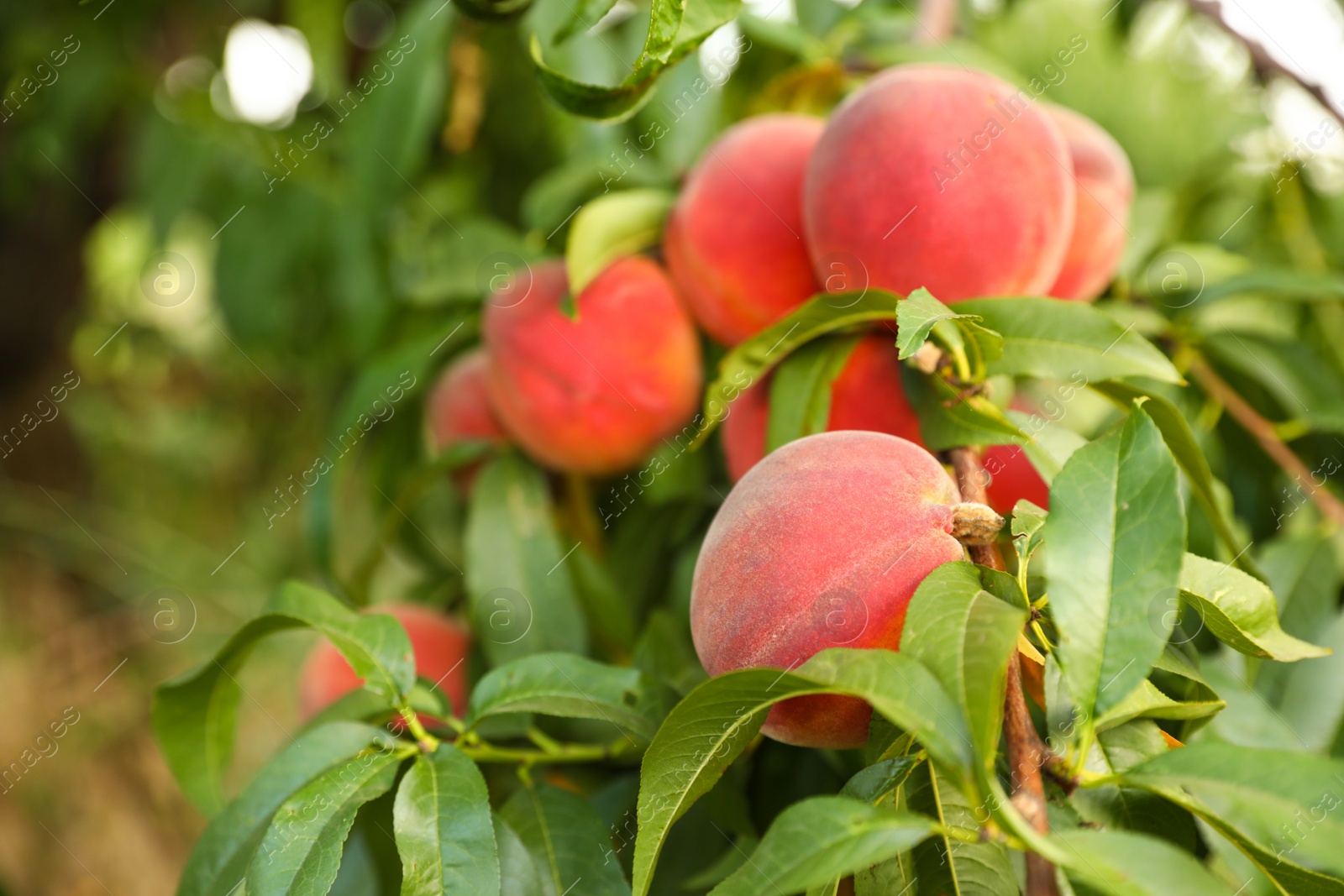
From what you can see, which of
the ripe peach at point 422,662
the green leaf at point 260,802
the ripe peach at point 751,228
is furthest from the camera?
the ripe peach at point 422,662

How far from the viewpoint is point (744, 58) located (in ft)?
3.42

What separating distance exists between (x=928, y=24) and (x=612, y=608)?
648 mm

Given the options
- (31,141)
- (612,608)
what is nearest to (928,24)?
(612,608)

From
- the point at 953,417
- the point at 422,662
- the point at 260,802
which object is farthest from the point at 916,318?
the point at 422,662

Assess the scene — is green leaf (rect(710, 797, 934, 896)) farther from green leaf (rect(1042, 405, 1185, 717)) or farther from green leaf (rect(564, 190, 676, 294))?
green leaf (rect(564, 190, 676, 294))

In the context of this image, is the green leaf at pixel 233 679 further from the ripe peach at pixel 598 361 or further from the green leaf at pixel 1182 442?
the green leaf at pixel 1182 442

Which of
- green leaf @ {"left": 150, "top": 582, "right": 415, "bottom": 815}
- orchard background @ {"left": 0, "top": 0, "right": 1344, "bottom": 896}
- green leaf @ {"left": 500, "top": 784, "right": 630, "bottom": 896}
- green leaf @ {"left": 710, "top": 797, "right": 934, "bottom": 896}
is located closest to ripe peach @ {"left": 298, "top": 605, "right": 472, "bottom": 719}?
orchard background @ {"left": 0, "top": 0, "right": 1344, "bottom": 896}

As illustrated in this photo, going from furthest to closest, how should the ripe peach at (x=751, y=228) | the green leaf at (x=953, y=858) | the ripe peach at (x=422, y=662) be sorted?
the ripe peach at (x=422, y=662) < the ripe peach at (x=751, y=228) < the green leaf at (x=953, y=858)

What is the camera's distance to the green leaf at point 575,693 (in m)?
0.54

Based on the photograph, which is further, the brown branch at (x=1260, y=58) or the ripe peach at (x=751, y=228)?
the brown branch at (x=1260, y=58)

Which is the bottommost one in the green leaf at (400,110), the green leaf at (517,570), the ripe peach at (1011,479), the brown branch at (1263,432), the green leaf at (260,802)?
the brown branch at (1263,432)

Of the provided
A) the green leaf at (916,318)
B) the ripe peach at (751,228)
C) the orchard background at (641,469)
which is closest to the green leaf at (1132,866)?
the orchard background at (641,469)

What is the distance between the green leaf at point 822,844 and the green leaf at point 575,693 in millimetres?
171

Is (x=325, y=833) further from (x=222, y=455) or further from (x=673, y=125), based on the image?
(x=222, y=455)
